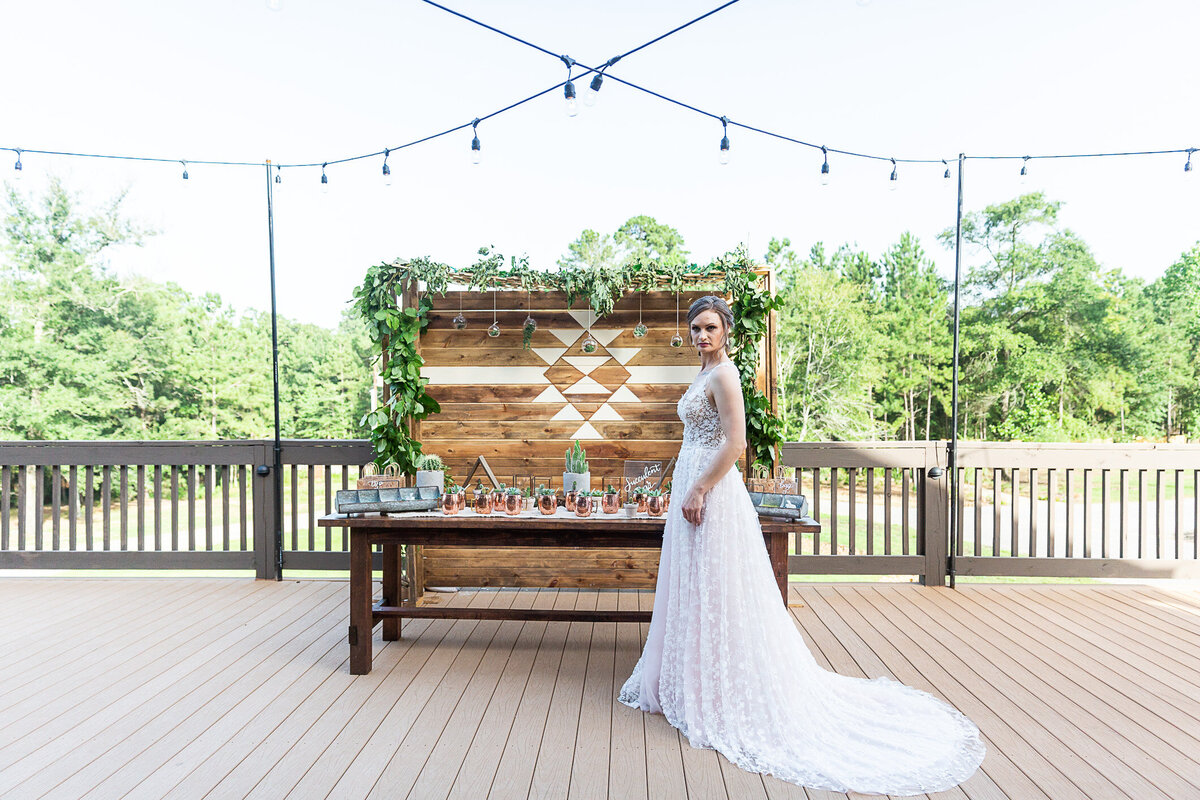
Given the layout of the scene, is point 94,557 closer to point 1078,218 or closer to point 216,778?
point 216,778

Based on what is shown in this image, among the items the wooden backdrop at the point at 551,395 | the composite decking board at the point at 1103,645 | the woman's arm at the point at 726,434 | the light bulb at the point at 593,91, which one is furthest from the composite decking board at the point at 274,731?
the composite decking board at the point at 1103,645

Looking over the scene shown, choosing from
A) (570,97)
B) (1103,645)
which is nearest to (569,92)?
(570,97)

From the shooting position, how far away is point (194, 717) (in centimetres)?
287

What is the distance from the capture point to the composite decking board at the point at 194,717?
2373 mm

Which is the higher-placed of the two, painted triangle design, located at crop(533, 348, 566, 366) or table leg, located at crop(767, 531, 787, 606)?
painted triangle design, located at crop(533, 348, 566, 366)

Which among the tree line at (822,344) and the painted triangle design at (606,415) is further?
the tree line at (822,344)

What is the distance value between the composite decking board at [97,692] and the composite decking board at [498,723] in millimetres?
1566

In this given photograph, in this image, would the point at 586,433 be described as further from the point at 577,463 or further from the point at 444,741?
the point at 444,741

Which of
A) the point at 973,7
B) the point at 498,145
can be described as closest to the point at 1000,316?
the point at 973,7

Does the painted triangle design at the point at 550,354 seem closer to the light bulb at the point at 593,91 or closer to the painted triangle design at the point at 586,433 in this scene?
the painted triangle design at the point at 586,433

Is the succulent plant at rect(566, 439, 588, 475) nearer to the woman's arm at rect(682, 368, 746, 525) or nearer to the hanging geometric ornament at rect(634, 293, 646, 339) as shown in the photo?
the woman's arm at rect(682, 368, 746, 525)

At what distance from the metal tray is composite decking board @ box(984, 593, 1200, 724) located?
343 cm

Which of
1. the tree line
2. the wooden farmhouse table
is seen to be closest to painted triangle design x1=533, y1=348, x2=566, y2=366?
the wooden farmhouse table

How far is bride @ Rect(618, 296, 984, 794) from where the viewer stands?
8.33 ft
